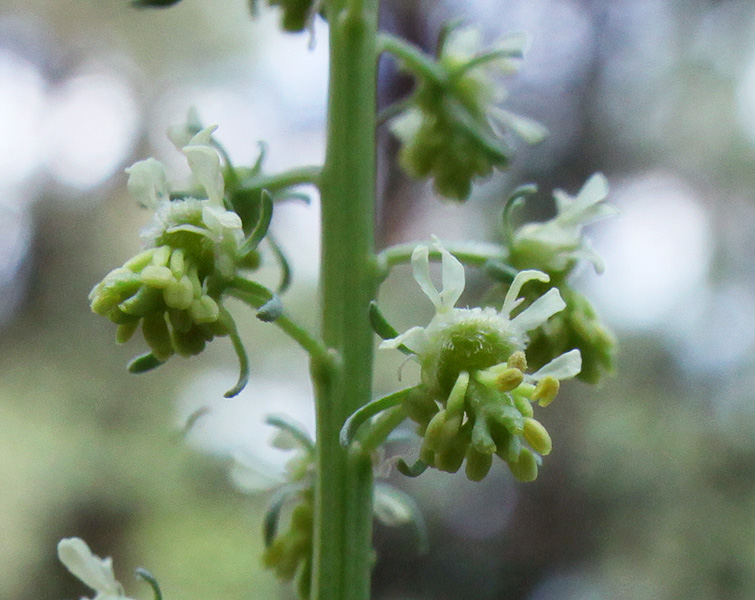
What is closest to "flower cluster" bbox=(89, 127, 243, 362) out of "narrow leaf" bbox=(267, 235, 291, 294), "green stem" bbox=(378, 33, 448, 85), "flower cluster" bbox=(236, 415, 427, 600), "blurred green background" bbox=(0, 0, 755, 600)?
"narrow leaf" bbox=(267, 235, 291, 294)

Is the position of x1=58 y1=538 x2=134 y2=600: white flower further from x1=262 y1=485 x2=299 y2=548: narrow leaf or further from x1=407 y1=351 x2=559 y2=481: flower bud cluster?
x1=407 y1=351 x2=559 y2=481: flower bud cluster

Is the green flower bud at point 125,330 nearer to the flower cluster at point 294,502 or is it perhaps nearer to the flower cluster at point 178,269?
the flower cluster at point 178,269

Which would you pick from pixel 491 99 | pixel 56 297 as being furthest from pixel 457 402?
pixel 56 297

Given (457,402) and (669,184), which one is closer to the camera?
(457,402)

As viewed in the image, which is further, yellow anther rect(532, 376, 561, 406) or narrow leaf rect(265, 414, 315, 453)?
narrow leaf rect(265, 414, 315, 453)

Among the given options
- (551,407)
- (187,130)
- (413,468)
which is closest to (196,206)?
(187,130)

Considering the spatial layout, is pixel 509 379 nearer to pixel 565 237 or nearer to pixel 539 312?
pixel 539 312

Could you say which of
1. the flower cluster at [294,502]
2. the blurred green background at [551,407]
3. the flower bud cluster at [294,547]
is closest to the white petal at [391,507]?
the flower cluster at [294,502]

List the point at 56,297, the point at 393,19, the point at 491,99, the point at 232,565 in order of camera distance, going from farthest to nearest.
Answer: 1. the point at 56,297
2. the point at 393,19
3. the point at 232,565
4. the point at 491,99

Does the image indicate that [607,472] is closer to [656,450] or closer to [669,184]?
[656,450]
